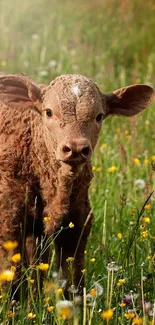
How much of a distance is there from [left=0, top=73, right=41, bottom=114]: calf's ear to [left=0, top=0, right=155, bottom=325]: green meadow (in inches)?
33.5

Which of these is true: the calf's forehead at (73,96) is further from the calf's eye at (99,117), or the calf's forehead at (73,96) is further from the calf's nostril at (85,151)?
the calf's nostril at (85,151)

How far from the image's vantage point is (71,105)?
449cm

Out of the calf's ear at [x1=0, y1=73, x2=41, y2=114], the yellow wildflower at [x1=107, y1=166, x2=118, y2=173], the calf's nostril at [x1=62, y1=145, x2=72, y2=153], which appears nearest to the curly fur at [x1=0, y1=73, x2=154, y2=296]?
the calf's ear at [x1=0, y1=73, x2=41, y2=114]

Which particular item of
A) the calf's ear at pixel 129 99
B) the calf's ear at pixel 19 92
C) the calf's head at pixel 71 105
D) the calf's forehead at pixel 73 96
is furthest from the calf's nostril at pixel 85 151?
the calf's ear at pixel 129 99

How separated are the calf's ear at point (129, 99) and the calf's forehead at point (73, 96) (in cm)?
42

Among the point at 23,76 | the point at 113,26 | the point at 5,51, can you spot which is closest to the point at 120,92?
the point at 23,76

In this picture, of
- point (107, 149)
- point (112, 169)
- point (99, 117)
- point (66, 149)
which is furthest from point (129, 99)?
point (107, 149)

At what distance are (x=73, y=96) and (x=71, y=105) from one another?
0.07 m

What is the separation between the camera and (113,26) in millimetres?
12719

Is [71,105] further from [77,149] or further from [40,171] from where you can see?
[40,171]

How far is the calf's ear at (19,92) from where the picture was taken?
4.99 m

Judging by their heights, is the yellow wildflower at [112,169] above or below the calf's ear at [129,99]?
below

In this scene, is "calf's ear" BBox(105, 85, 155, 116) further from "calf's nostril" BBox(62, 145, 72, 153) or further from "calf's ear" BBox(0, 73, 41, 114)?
"calf's nostril" BBox(62, 145, 72, 153)

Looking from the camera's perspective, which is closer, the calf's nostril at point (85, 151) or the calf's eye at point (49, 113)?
the calf's nostril at point (85, 151)
